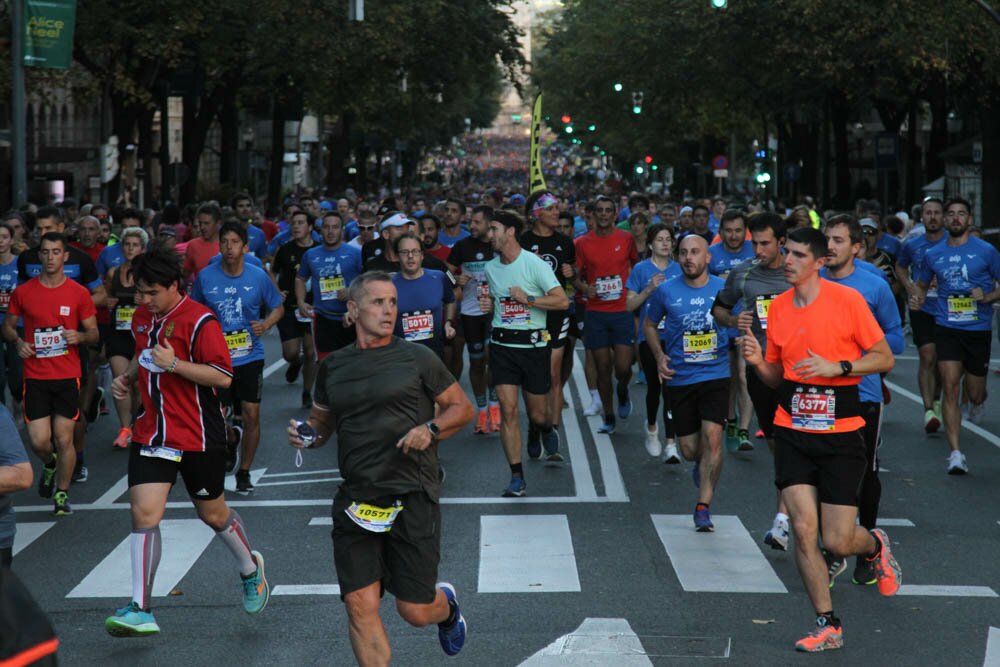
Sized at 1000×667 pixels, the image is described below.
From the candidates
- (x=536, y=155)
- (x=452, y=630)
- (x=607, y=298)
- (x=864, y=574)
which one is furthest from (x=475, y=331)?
(x=536, y=155)

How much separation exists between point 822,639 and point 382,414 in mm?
2230

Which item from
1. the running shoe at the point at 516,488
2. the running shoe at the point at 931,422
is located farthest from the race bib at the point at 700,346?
the running shoe at the point at 931,422

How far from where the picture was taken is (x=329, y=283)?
47.8ft

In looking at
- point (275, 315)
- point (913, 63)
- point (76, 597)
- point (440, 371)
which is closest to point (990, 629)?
point (440, 371)

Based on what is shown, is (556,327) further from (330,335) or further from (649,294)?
(330,335)

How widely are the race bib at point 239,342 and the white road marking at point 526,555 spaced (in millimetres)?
2220

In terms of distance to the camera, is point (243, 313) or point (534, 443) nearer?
point (243, 313)

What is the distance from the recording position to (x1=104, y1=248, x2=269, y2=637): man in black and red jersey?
26.1ft

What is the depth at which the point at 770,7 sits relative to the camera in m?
36.8

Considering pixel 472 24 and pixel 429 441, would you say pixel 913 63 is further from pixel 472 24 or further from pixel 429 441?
pixel 429 441

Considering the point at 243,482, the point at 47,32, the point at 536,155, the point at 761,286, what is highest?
the point at 47,32

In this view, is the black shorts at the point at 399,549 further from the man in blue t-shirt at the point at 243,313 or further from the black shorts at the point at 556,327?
the black shorts at the point at 556,327

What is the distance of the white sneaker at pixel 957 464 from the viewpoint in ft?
40.8

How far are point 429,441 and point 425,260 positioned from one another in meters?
6.59
